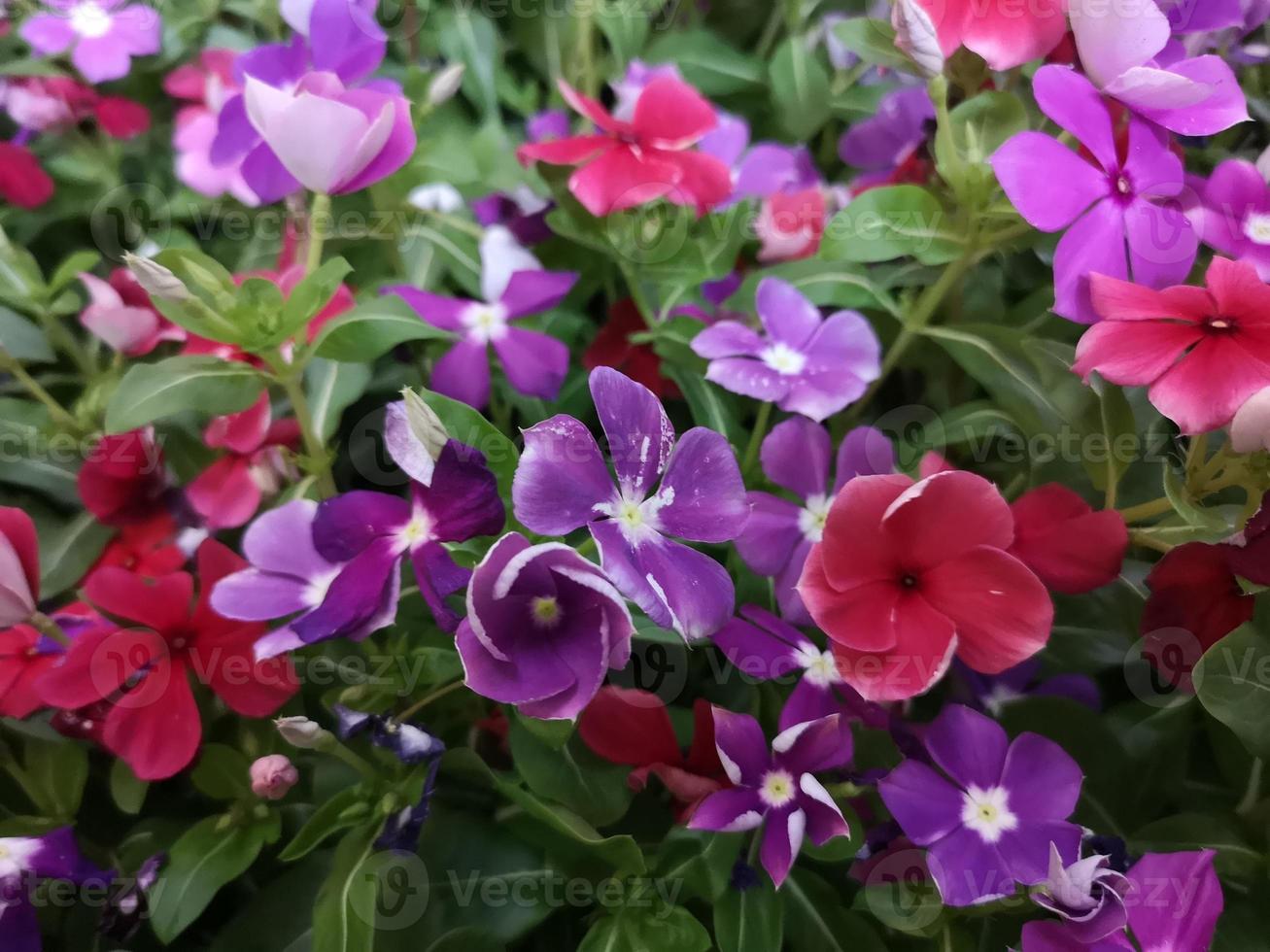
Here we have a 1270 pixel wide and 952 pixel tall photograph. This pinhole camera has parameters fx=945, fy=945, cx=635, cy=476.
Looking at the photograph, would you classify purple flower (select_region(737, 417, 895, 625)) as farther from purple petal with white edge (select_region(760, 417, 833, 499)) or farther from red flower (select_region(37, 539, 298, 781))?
red flower (select_region(37, 539, 298, 781))

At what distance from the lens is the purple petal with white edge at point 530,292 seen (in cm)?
83

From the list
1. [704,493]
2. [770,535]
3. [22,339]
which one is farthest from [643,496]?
[22,339]

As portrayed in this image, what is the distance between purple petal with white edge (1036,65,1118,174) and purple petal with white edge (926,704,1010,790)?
0.39 meters

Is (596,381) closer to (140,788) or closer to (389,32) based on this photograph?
(140,788)

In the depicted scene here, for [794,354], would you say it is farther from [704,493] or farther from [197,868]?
[197,868]

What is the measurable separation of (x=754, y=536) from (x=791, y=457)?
70 mm

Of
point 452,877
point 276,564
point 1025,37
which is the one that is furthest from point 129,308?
point 1025,37

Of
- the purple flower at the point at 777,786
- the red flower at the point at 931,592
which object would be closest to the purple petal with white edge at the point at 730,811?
the purple flower at the point at 777,786

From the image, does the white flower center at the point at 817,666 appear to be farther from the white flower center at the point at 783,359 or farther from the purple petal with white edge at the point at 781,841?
the white flower center at the point at 783,359

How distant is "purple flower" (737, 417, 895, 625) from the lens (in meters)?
0.68

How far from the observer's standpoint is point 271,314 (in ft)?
2.24

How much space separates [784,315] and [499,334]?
24cm

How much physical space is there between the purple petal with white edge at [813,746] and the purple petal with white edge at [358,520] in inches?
11.1

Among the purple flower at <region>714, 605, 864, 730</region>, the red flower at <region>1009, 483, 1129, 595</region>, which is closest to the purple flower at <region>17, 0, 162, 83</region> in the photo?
the purple flower at <region>714, 605, 864, 730</region>
